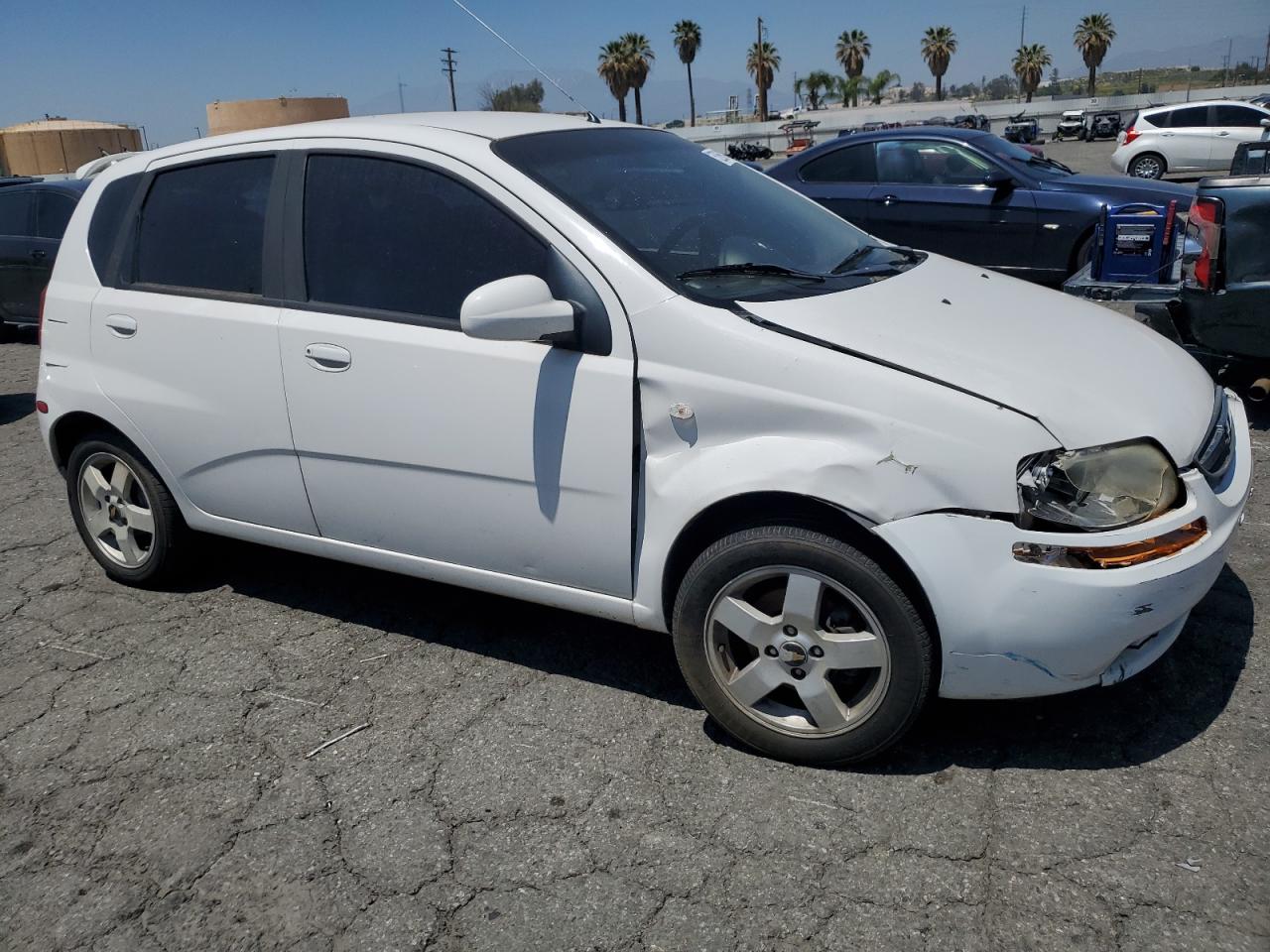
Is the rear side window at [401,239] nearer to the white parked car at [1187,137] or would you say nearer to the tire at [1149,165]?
the white parked car at [1187,137]

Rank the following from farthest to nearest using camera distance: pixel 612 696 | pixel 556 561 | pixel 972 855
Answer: pixel 612 696, pixel 556 561, pixel 972 855

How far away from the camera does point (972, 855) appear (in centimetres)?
246

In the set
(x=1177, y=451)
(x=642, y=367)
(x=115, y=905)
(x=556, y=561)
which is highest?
(x=642, y=367)

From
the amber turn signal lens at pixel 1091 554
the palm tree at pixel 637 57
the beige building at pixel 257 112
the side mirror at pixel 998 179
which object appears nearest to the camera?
the amber turn signal lens at pixel 1091 554

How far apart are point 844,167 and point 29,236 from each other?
738 centimetres

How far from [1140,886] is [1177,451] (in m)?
1.05

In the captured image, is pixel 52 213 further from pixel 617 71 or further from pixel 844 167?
Result: pixel 617 71

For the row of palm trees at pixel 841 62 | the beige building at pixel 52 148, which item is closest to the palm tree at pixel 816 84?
the row of palm trees at pixel 841 62

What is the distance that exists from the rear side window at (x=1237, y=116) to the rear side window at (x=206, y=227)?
23008 millimetres

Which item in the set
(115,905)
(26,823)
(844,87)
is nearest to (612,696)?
(115,905)

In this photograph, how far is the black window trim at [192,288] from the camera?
3432 mm

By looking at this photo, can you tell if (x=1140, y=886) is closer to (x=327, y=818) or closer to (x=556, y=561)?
(x=556, y=561)

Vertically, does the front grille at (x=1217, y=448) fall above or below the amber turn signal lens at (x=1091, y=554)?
above

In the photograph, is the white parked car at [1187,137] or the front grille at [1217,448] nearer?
the front grille at [1217,448]
